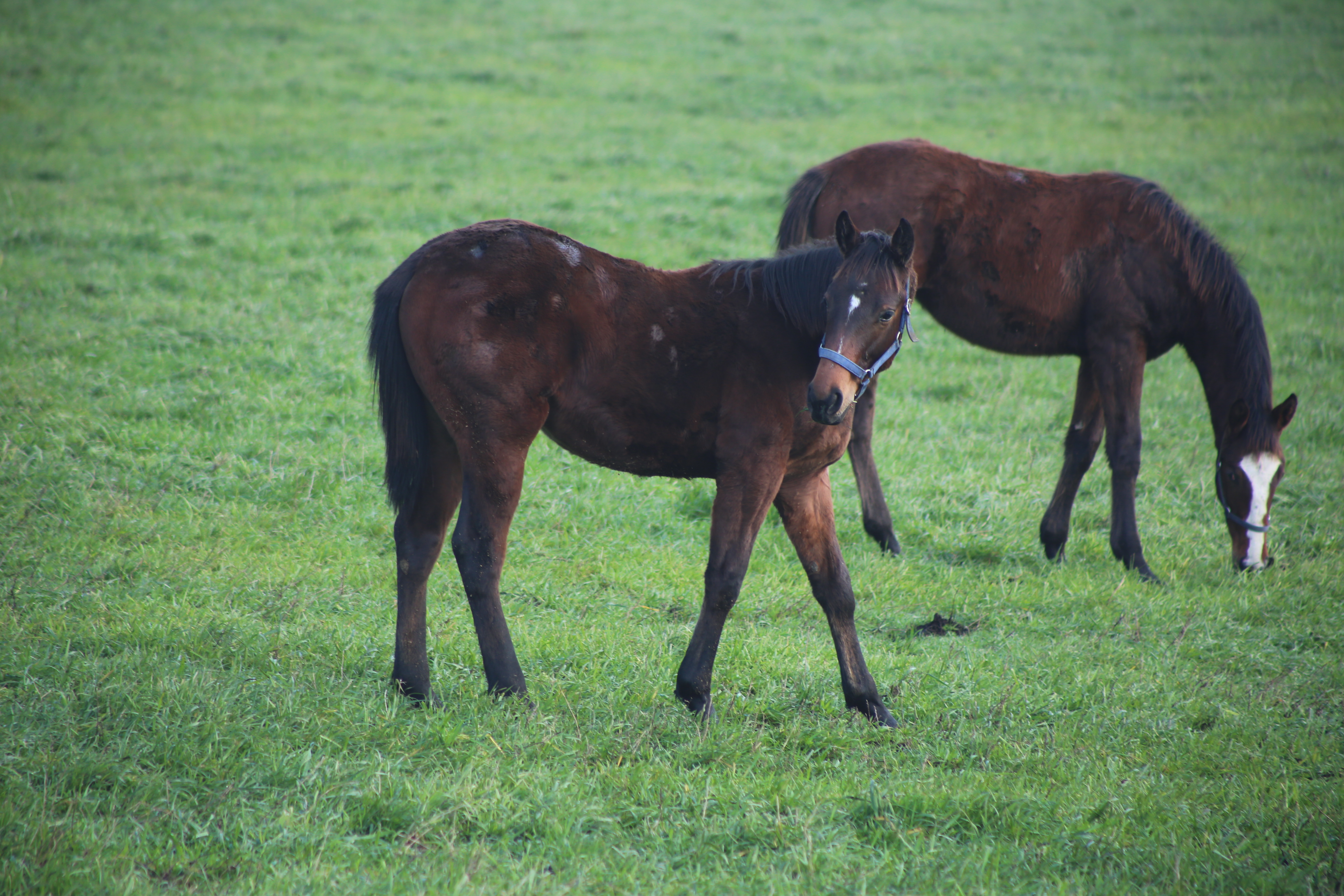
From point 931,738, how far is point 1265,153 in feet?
51.0

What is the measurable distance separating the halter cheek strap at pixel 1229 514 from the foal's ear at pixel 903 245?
3.62m

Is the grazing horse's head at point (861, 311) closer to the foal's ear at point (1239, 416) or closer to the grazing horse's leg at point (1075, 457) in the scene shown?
the grazing horse's leg at point (1075, 457)

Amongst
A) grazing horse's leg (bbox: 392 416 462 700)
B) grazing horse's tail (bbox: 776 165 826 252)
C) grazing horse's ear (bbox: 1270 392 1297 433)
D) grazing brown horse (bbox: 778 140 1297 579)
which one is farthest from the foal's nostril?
grazing horse's ear (bbox: 1270 392 1297 433)

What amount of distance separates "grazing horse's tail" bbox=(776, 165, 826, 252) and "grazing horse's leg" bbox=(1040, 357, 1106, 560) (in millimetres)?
2084

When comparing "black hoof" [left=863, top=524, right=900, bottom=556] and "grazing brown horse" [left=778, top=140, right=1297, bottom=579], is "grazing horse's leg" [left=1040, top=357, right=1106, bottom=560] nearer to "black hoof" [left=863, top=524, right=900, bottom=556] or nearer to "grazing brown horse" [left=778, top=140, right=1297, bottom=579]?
"grazing brown horse" [left=778, top=140, right=1297, bottom=579]

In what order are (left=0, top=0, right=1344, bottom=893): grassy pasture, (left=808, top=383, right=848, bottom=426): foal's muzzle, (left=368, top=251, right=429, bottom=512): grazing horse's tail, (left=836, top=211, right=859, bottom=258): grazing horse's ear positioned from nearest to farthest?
(left=0, top=0, right=1344, bottom=893): grassy pasture → (left=808, top=383, right=848, bottom=426): foal's muzzle → (left=836, top=211, right=859, bottom=258): grazing horse's ear → (left=368, top=251, right=429, bottom=512): grazing horse's tail

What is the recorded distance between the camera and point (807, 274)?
4660 millimetres

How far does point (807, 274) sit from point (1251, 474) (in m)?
3.82

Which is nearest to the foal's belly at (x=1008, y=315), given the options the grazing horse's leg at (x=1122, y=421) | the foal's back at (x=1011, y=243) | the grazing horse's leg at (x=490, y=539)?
the foal's back at (x=1011, y=243)

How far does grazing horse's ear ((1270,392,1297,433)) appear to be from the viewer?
6.68m

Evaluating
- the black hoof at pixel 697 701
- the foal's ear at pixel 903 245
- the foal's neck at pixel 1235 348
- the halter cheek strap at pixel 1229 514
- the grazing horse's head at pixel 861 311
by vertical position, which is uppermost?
the foal's ear at pixel 903 245

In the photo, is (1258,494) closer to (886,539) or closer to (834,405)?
(886,539)

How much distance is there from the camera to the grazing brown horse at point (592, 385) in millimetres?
4391

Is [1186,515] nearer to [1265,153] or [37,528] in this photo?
[37,528]
